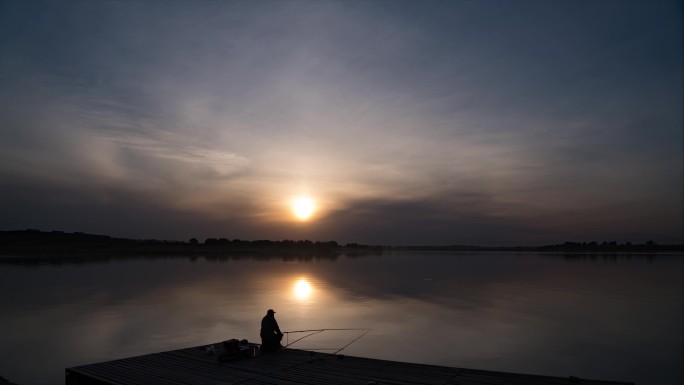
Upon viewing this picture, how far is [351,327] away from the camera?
2345 cm

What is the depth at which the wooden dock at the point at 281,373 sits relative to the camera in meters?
10.3

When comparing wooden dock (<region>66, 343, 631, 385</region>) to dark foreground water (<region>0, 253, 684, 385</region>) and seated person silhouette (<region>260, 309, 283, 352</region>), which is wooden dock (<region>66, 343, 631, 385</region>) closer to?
seated person silhouette (<region>260, 309, 283, 352</region>)

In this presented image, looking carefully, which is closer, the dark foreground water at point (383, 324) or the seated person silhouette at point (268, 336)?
the seated person silhouette at point (268, 336)

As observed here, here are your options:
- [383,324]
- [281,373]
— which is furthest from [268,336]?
[383,324]

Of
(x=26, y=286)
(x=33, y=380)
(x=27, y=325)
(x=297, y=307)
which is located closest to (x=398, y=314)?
(x=297, y=307)

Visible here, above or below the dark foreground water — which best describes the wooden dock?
above

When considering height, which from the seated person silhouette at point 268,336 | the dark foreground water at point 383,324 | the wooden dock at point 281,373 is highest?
the seated person silhouette at point 268,336

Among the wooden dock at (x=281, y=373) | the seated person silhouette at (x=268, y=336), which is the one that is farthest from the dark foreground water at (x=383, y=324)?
the seated person silhouette at (x=268, y=336)

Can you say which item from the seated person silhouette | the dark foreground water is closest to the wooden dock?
the seated person silhouette

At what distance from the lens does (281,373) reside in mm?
11109

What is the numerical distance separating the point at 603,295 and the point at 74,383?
39939 millimetres

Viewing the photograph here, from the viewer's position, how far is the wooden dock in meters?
10.3

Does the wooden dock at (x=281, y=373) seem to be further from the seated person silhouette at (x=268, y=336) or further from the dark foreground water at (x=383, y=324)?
the dark foreground water at (x=383, y=324)

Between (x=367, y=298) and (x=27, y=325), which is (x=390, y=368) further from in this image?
(x=367, y=298)
